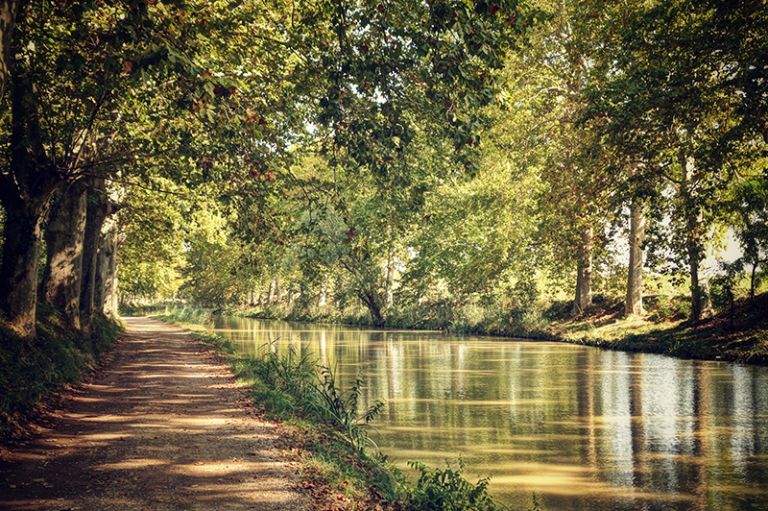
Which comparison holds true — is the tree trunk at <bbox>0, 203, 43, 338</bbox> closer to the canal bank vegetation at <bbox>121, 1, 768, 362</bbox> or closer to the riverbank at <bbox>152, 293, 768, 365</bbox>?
the canal bank vegetation at <bbox>121, 1, 768, 362</bbox>

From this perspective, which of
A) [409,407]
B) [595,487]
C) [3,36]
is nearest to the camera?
[3,36]

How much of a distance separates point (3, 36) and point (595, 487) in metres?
8.30

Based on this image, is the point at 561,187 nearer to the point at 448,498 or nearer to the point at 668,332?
the point at 668,332

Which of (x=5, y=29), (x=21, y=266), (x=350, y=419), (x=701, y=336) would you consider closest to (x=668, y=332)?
(x=701, y=336)

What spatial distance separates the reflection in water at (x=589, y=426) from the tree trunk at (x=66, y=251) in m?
7.91

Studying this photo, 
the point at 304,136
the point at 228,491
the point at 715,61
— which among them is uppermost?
the point at 715,61

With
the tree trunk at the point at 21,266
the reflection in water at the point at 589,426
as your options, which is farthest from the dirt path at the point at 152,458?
the reflection in water at the point at 589,426

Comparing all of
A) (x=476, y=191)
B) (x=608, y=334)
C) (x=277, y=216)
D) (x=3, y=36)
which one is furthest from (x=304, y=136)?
(x=476, y=191)

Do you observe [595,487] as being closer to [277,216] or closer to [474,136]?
[474,136]

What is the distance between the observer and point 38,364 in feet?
40.7

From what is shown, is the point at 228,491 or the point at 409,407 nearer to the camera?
the point at 228,491

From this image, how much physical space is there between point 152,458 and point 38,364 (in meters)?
5.89

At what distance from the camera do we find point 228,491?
21.9ft

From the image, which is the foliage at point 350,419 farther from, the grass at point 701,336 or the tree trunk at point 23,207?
the grass at point 701,336
